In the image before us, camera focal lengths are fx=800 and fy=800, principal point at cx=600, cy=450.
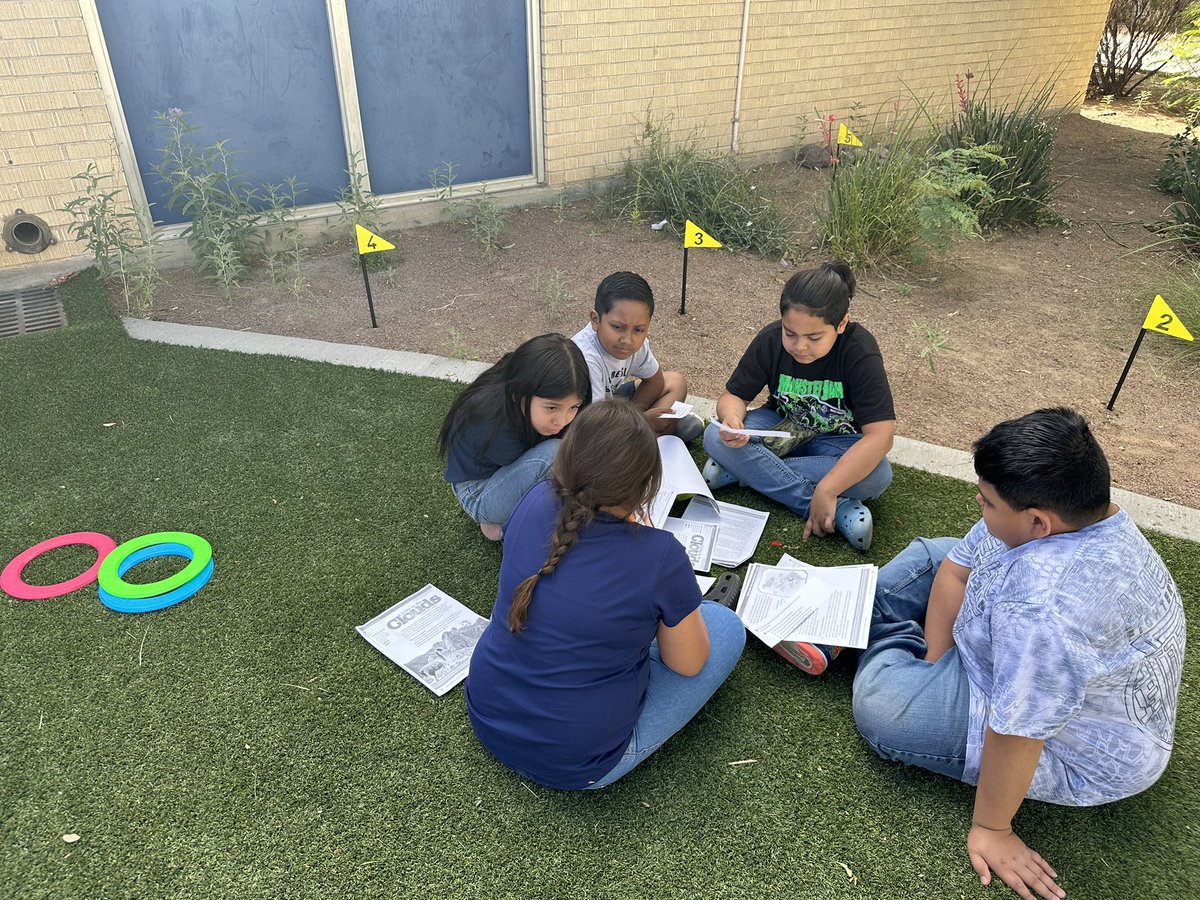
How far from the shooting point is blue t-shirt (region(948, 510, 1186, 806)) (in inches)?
66.2

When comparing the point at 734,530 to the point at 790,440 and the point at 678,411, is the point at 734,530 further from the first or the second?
the point at 678,411

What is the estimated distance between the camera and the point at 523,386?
8.71ft

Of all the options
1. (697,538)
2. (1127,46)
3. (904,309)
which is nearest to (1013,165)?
(904,309)

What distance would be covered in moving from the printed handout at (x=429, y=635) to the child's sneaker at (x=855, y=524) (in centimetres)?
140

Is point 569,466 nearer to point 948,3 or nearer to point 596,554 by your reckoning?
point 596,554

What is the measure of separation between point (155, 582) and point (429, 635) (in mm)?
1034

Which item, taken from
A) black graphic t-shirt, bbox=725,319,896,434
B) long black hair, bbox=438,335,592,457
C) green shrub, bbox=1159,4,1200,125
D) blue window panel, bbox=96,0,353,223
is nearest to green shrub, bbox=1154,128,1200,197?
green shrub, bbox=1159,4,1200,125

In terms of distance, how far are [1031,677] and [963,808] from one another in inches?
24.9

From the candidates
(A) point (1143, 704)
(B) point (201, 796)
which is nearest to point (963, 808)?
(A) point (1143, 704)

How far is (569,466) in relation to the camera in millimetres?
1836

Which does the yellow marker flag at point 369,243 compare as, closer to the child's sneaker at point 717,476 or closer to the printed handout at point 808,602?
the child's sneaker at point 717,476

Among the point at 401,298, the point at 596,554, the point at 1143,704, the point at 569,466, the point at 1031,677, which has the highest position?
the point at 569,466

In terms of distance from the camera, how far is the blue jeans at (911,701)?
2.07 m

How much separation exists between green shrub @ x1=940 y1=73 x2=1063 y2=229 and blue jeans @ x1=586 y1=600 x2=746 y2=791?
17.0 ft
